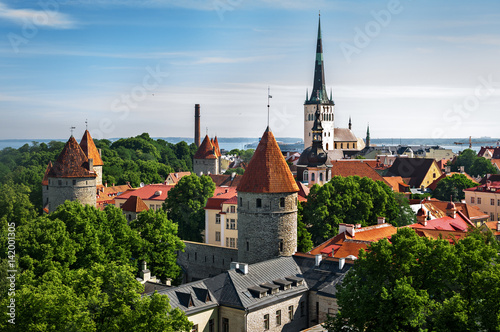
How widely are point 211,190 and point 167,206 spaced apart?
4.13 meters

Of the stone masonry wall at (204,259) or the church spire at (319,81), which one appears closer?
the stone masonry wall at (204,259)

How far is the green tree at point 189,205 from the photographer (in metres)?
50.9

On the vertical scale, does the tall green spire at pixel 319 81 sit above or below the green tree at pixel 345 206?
above

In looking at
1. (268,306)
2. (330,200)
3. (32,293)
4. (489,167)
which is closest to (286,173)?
(268,306)

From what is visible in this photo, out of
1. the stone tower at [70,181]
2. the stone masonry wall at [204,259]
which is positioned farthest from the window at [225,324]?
the stone tower at [70,181]

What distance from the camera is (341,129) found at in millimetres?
138000

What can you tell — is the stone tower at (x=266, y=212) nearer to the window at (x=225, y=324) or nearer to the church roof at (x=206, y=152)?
the window at (x=225, y=324)

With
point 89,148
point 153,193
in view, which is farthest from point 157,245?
point 89,148

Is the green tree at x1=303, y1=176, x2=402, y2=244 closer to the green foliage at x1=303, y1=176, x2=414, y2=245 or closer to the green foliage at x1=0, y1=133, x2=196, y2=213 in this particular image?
the green foliage at x1=303, y1=176, x2=414, y2=245

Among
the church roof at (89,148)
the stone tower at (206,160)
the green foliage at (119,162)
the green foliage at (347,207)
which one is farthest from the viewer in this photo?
the stone tower at (206,160)

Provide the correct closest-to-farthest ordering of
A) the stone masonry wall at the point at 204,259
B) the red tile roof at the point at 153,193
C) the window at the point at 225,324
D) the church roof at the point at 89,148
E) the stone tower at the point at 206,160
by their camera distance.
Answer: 1. the window at the point at 225,324
2. the stone masonry wall at the point at 204,259
3. the red tile roof at the point at 153,193
4. the church roof at the point at 89,148
5. the stone tower at the point at 206,160

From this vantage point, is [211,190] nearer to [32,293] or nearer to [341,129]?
[32,293]

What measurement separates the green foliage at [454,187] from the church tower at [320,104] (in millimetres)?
41821

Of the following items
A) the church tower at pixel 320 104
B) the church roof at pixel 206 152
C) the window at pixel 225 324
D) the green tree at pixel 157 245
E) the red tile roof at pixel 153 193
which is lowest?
the window at pixel 225 324
